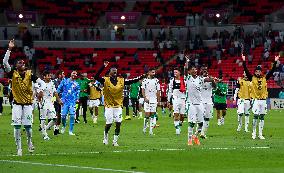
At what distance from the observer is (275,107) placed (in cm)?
6412

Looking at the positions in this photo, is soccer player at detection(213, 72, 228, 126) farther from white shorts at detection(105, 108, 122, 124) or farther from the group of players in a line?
white shorts at detection(105, 108, 122, 124)

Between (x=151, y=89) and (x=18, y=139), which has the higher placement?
(x=151, y=89)

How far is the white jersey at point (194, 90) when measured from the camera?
29.5m

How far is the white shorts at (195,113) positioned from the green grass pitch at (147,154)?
0.95 meters

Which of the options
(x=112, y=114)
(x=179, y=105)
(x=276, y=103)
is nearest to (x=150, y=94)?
(x=179, y=105)

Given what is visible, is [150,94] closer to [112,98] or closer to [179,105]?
[179,105]

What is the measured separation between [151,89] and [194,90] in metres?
7.20

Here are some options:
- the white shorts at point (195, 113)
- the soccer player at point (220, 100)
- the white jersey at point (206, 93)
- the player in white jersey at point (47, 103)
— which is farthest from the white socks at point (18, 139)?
the soccer player at point (220, 100)

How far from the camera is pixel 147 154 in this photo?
24.6m

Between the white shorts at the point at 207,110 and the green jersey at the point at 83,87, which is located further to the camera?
the green jersey at the point at 83,87

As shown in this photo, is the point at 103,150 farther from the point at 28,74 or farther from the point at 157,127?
the point at 157,127

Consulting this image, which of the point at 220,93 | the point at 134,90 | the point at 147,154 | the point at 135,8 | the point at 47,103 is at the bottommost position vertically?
the point at 147,154

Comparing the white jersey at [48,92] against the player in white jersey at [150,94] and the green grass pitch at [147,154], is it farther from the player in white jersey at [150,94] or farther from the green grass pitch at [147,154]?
the player in white jersey at [150,94]

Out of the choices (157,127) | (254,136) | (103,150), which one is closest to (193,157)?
(103,150)
